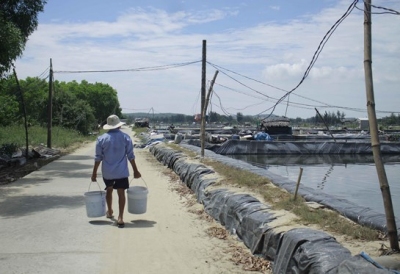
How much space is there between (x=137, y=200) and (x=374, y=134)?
4077 mm

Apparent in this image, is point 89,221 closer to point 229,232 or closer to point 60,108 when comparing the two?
point 229,232

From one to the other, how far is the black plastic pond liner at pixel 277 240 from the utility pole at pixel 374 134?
2.29ft

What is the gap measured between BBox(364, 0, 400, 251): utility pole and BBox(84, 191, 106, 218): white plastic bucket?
4.39m

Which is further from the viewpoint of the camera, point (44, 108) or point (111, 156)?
point (44, 108)

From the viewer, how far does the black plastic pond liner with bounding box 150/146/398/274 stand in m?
4.04

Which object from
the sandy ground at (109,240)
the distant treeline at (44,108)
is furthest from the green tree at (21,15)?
the distant treeline at (44,108)

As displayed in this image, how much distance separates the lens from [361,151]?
35.5m

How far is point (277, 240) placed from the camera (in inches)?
206

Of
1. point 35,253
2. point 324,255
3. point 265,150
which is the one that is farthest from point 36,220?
point 265,150

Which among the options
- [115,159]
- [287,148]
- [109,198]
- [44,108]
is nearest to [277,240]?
[115,159]

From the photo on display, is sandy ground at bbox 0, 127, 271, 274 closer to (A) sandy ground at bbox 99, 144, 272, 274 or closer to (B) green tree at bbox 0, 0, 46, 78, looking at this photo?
(A) sandy ground at bbox 99, 144, 272, 274

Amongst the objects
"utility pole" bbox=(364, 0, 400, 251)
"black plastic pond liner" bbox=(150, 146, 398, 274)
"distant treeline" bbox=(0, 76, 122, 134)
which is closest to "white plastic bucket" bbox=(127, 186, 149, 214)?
"black plastic pond liner" bbox=(150, 146, 398, 274)

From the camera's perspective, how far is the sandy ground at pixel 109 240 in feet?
17.3

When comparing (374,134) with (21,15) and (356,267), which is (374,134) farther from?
(21,15)
